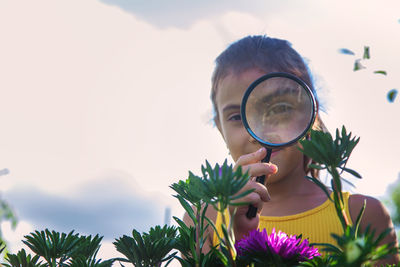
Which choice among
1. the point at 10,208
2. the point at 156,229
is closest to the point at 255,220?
the point at 156,229

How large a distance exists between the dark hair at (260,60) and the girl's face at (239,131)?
120 millimetres

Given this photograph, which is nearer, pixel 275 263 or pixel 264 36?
pixel 275 263

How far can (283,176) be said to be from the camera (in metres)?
2.16

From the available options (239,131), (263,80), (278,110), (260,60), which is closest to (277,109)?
(278,110)

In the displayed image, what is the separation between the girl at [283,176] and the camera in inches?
78.4

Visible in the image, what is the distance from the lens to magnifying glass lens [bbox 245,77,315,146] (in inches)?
43.7

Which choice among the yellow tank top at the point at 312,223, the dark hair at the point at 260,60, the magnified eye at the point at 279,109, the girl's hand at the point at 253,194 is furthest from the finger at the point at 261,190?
the dark hair at the point at 260,60

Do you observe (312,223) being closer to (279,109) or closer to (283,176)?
(283,176)

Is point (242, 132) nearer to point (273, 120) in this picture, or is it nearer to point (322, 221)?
point (322, 221)

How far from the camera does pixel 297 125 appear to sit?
116 centimetres

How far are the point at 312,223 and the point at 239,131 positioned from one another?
61 cm

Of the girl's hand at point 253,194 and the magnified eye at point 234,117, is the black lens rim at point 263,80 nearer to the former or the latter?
the girl's hand at point 253,194

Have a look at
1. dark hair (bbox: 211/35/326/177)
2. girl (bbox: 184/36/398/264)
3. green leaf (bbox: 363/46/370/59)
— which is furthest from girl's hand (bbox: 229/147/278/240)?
dark hair (bbox: 211/35/326/177)

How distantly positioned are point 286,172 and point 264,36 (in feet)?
4.42
